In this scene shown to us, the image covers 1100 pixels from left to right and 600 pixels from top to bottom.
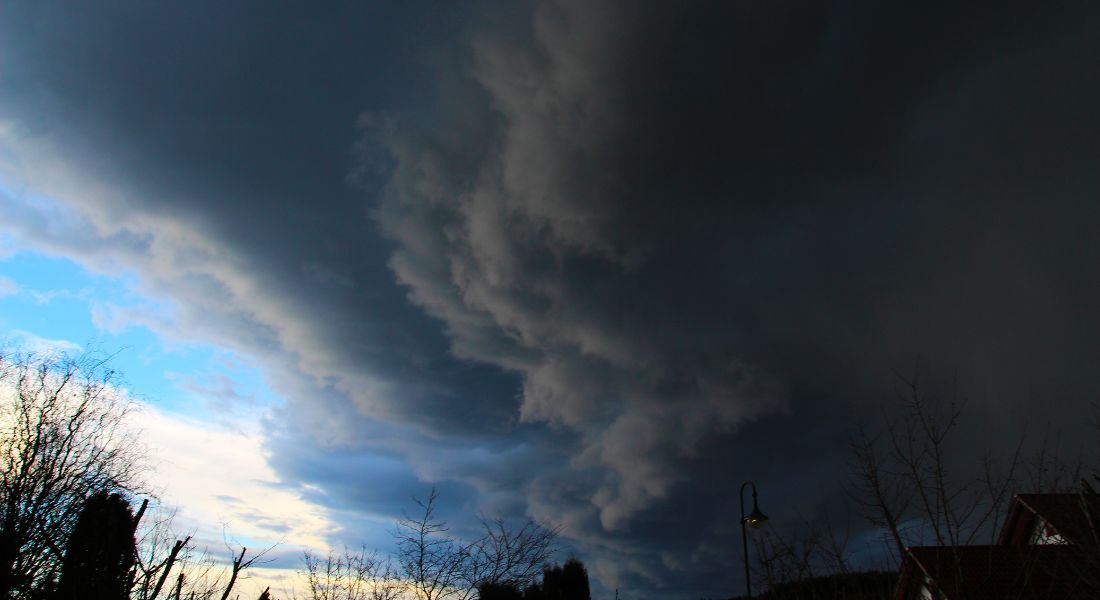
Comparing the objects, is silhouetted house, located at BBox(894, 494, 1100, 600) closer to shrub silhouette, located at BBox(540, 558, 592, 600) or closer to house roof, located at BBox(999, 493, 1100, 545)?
house roof, located at BBox(999, 493, 1100, 545)

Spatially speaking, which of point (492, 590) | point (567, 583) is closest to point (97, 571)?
point (492, 590)

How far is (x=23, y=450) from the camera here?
2789 cm

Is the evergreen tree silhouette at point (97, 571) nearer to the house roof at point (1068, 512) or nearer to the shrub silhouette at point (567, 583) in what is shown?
the house roof at point (1068, 512)

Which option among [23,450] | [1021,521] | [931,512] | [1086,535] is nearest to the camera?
[1086,535]

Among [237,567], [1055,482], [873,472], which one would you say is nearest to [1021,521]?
[1055,482]

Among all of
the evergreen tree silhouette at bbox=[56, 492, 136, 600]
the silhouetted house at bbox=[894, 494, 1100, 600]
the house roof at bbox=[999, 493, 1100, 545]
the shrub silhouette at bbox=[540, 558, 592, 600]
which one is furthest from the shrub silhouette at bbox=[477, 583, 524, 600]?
the shrub silhouette at bbox=[540, 558, 592, 600]

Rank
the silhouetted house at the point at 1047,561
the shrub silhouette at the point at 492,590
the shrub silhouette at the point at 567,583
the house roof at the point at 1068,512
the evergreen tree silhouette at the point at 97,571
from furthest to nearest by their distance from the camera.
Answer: the shrub silhouette at the point at 567,583 → the shrub silhouette at the point at 492,590 → the evergreen tree silhouette at the point at 97,571 → the silhouetted house at the point at 1047,561 → the house roof at the point at 1068,512

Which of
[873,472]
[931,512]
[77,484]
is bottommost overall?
[931,512]

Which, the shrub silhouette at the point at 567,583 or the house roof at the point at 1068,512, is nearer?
the house roof at the point at 1068,512

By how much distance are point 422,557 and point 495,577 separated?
285 cm

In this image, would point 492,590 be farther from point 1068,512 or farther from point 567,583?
point 567,583

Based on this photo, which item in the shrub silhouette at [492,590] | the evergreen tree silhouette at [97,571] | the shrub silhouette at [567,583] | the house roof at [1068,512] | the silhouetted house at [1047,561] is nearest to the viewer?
the house roof at [1068,512]

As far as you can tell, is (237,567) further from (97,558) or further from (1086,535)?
(1086,535)

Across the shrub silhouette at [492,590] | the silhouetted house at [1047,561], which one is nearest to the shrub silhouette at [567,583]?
the shrub silhouette at [492,590]
